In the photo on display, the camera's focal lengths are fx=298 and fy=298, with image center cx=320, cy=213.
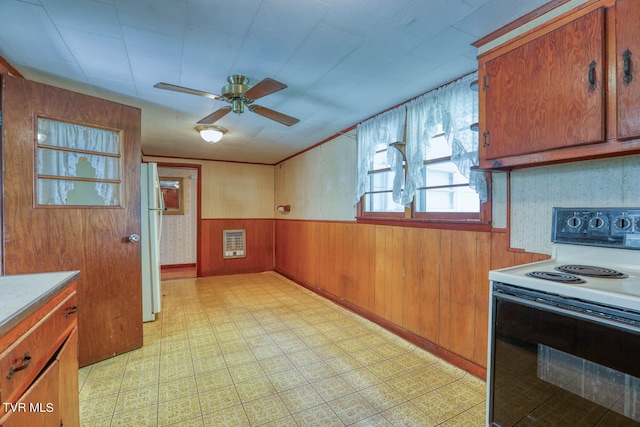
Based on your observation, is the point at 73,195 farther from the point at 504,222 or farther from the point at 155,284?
the point at 504,222

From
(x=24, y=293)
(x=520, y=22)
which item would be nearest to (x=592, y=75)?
(x=520, y=22)

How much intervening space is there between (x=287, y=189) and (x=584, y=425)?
4.89m

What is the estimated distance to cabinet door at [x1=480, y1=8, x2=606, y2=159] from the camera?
130cm

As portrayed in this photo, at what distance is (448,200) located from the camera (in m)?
2.48

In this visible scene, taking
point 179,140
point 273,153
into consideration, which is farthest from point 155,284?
point 273,153

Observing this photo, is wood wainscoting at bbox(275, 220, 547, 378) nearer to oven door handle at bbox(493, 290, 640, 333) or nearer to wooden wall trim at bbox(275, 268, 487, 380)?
wooden wall trim at bbox(275, 268, 487, 380)

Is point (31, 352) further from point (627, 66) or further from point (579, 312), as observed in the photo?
point (627, 66)

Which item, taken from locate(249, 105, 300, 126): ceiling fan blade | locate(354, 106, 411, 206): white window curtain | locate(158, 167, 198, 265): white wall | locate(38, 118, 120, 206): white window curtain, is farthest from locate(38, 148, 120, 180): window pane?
locate(158, 167, 198, 265): white wall

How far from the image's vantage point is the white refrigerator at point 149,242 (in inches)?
122

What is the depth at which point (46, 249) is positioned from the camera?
2.06 meters

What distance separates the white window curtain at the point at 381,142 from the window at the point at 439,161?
0.01 m

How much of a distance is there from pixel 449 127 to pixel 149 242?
3.10m

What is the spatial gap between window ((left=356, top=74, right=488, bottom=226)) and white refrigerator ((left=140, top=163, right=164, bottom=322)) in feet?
7.61

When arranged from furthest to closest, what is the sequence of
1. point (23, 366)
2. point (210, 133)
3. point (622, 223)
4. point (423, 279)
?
point (210, 133), point (423, 279), point (622, 223), point (23, 366)
